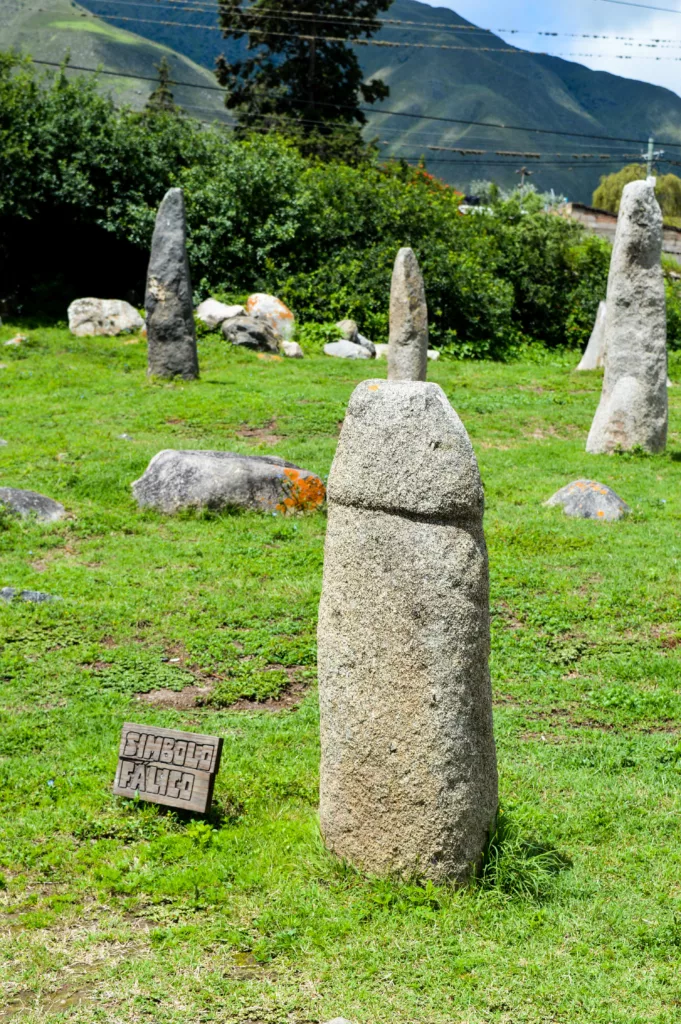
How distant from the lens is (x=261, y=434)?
15.5 meters

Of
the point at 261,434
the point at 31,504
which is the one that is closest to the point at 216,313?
the point at 261,434

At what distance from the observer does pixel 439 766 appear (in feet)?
16.0

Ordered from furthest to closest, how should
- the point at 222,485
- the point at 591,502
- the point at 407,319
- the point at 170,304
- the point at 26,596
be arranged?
the point at 170,304 → the point at 407,319 → the point at 591,502 → the point at 222,485 → the point at 26,596

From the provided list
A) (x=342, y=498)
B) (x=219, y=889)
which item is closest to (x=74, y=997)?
(x=219, y=889)

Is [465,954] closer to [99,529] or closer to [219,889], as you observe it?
[219,889]

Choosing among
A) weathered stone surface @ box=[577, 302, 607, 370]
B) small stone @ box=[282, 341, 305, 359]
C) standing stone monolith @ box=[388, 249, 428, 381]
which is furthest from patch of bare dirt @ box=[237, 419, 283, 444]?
weathered stone surface @ box=[577, 302, 607, 370]

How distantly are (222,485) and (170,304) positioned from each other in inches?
324

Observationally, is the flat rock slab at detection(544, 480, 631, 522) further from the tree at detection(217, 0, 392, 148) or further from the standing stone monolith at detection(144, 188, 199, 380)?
the tree at detection(217, 0, 392, 148)

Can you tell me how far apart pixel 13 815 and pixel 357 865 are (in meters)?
1.98

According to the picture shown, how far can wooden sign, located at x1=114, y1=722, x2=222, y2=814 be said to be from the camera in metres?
5.64

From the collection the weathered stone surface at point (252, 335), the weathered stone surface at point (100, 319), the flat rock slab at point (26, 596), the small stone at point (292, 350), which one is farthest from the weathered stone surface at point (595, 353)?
the flat rock slab at point (26, 596)

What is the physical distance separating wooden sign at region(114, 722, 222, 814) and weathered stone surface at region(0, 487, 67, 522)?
232 inches

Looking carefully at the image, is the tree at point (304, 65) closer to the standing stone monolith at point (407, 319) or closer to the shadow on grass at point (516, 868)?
the standing stone monolith at point (407, 319)

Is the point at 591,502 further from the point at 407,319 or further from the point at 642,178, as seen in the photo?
the point at 642,178
